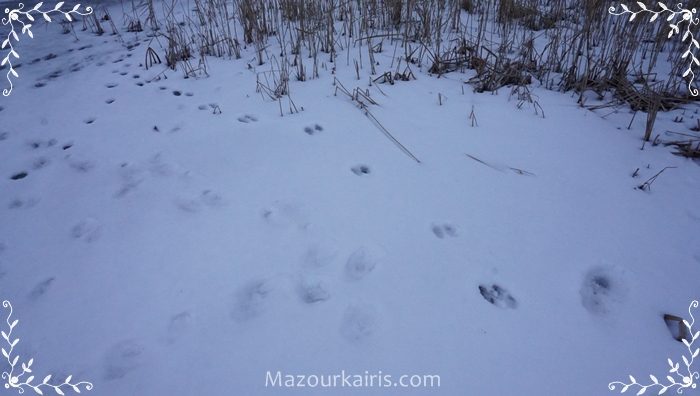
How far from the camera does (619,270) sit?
1284 mm

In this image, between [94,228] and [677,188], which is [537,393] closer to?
[677,188]

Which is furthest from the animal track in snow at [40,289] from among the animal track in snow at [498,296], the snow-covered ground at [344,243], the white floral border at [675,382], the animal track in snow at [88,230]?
the white floral border at [675,382]

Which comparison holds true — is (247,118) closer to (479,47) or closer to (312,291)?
(312,291)

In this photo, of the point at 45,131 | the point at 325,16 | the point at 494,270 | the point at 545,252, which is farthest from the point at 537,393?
the point at 325,16

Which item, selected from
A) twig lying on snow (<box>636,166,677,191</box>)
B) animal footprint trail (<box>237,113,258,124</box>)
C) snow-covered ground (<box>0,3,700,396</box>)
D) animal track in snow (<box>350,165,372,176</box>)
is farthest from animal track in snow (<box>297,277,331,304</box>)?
twig lying on snow (<box>636,166,677,191</box>)

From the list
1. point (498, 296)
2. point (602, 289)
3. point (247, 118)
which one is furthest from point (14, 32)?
point (602, 289)

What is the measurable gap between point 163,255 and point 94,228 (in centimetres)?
39

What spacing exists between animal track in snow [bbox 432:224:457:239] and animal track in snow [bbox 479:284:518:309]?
0.80ft

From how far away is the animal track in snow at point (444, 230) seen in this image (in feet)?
4.66

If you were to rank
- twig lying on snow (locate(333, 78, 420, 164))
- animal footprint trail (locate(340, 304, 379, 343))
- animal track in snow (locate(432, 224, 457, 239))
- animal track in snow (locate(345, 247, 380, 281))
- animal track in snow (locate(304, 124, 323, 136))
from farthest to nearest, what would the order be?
animal track in snow (locate(304, 124, 323, 136)), twig lying on snow (locate(333, 78, 420, 164)), animal track in snow (locate(432, 224, 457, 239)), animal track in snow (locate(345, 247, 380, 281)), animal footprint trail (locate(340, 304, 379, 343))

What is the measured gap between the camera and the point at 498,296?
4.03 ft

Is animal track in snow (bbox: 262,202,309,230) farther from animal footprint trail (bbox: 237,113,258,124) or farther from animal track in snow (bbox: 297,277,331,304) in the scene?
animal footprint trail (bbox: 237,113,258,124)

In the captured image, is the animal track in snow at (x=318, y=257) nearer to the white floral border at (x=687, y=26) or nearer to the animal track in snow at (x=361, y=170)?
the animal track in snow at (x=361, y=170)

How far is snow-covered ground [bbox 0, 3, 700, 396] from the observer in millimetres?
1096
